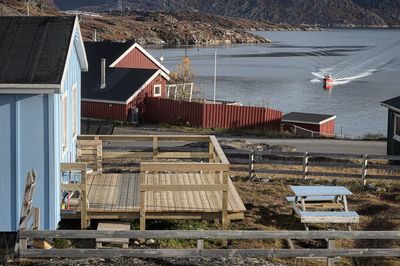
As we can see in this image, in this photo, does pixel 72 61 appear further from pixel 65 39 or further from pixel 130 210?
pixel 130 210

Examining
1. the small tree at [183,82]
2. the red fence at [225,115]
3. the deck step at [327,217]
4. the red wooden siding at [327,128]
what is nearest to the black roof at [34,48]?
the deck step at [327,217]

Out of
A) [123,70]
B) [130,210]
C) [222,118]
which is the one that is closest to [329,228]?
[130,210]

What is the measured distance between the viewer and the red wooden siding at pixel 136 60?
45562mm

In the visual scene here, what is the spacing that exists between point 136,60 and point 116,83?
471 centimetres

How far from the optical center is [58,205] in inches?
463

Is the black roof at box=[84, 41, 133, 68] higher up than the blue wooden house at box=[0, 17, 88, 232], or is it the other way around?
the black roof at box=[84, 41, 133, 68]

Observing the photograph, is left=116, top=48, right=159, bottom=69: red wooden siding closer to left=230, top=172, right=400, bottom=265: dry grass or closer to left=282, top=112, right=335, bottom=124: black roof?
left=282, top=112, right=335, bottom=124: black roof

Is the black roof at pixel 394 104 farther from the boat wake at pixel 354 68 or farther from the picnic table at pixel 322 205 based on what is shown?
the boat wake at pixel 354 68

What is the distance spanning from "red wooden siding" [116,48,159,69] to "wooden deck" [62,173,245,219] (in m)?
31.4

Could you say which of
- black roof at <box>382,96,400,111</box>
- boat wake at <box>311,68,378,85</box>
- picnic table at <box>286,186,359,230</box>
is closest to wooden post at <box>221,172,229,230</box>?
picnic table at <box>286,186,359,230</box>

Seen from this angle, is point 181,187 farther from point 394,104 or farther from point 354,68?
point 354,68

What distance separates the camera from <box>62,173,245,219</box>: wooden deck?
1223 centimetres

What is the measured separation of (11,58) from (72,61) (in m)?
2.60

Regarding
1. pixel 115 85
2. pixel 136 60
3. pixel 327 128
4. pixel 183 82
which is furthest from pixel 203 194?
pixel 183 82
